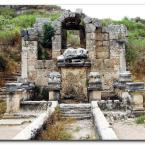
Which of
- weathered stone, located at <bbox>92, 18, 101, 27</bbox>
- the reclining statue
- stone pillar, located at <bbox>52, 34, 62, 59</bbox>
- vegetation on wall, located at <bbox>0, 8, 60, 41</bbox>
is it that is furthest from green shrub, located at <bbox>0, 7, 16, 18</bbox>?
the reclining statue

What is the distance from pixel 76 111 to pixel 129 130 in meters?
3.14

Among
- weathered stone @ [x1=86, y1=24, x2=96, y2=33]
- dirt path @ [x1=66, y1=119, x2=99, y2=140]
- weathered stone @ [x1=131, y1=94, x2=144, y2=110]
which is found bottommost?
dirt path @ [x1=66, y1=119, x2=99, y2=140]

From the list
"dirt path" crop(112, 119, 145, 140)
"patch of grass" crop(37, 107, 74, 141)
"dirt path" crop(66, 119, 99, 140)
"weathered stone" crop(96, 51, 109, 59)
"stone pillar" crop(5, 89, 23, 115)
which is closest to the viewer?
"patch of grass" crop(37, 107, 74, 141)

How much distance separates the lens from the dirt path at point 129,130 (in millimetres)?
10119

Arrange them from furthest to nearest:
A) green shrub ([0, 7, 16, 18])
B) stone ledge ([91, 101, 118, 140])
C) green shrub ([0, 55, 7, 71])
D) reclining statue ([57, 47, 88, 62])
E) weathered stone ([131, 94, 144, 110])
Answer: green shrub ([0, 7, 16, 18]) → green shrub ([0, 55, 7, 71]) → reclining statue ([57, 47, 88, 62]) → weathered stone ([131, 94, 144, 110]) → stone ledge ([91, 101, 118, 140])

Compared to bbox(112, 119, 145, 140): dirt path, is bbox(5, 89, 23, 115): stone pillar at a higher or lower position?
higher

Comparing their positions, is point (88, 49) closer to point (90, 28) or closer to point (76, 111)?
point (90, 28)

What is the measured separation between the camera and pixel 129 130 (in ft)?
37.3

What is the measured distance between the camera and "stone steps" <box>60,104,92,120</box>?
13.8 m

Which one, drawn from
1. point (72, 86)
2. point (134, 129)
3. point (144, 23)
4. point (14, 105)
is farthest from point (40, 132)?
point (144, 23)

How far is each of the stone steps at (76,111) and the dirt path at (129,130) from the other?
128cm

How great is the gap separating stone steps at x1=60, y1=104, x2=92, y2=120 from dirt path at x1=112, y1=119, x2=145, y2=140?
4.20 feet

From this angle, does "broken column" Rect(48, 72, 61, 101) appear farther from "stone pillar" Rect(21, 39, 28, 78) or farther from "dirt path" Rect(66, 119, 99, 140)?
"stone pillar" Rect(21, 39, 28, 78)

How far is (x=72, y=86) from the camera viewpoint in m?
17.3
